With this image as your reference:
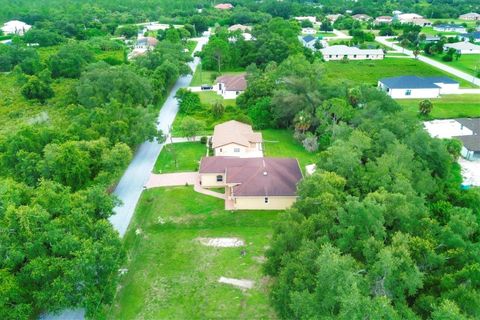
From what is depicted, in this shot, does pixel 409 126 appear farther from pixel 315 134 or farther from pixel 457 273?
pixel 457 273

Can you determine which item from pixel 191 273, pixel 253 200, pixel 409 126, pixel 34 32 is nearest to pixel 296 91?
pixel 409 126

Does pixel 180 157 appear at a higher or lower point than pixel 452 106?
lower

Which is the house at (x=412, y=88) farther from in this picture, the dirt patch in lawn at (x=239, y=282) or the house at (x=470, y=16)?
the house at (x=470, y=16)

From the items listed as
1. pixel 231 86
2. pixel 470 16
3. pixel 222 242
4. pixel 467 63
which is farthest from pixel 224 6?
pixel 222 242

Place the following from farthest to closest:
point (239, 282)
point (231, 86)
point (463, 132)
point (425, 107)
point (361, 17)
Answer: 1. point (361, 17)
2. point (231, 86)
3. point (425, 107)
4. point (463, 132)
5. point (239, 282)

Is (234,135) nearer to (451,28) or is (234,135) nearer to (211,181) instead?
(211,181)

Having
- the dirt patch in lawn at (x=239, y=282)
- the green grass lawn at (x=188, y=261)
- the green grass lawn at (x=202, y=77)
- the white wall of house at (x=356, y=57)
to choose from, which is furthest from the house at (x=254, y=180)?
the white wall of house at (x=356, y=57)

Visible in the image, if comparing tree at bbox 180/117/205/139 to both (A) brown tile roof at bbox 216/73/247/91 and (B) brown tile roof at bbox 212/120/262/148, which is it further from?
(A) brown tile roof at bbox 216/73/247/91
